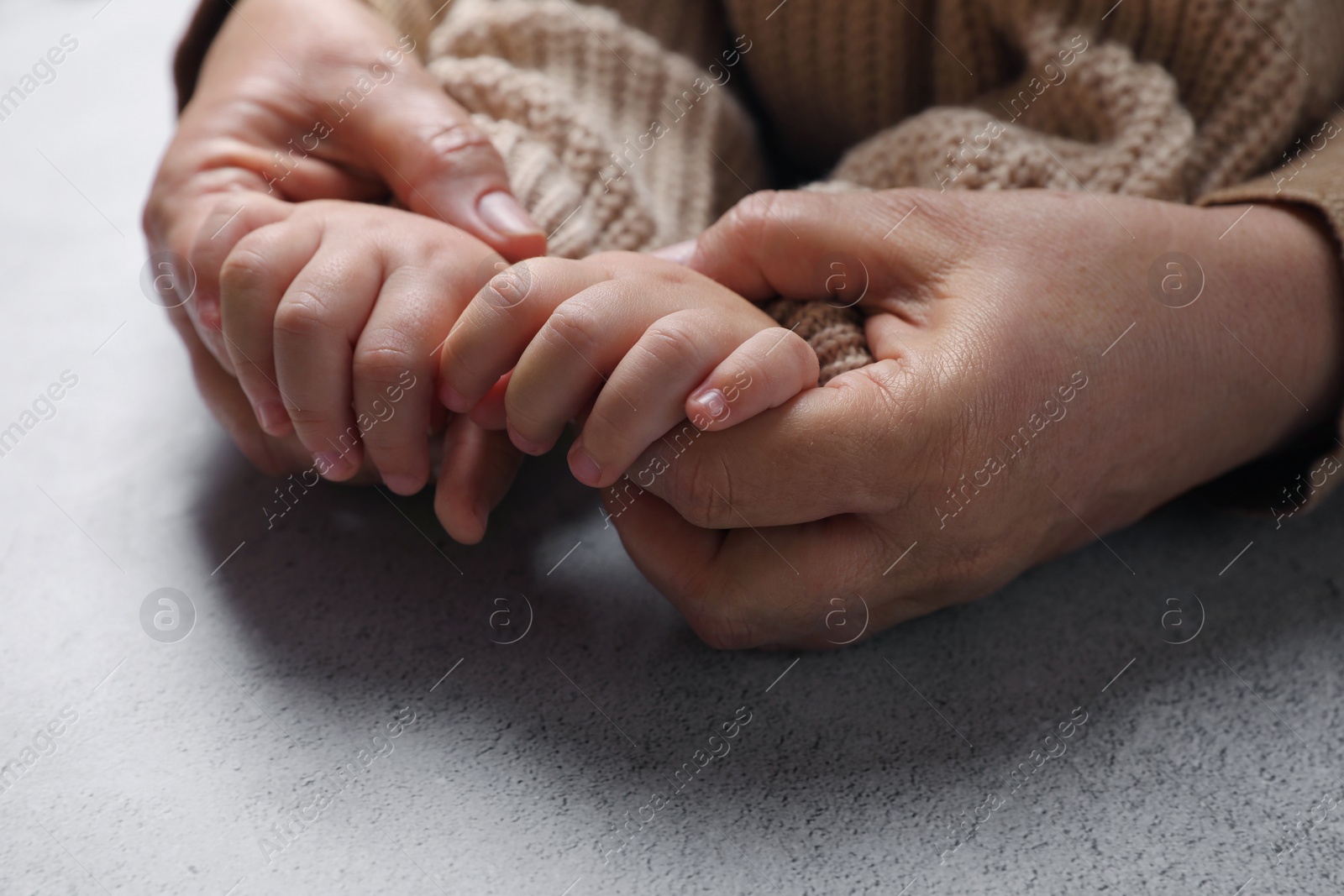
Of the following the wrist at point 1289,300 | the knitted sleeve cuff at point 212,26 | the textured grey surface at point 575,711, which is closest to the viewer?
the textured grey surface at point 575,711

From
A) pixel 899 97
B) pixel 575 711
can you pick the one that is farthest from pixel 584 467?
pixel 899 97

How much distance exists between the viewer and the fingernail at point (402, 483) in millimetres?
531

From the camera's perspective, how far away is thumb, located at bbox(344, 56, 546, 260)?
0.58 meters

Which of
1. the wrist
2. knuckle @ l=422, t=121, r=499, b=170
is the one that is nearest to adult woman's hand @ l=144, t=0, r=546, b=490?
knuckle @ l=422, t=121, r=499, b=170

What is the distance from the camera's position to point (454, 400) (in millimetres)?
502

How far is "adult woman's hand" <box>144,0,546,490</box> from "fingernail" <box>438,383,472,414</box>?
0.12 m

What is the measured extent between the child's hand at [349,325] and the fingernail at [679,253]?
0.34ft

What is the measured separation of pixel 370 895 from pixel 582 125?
0.48m

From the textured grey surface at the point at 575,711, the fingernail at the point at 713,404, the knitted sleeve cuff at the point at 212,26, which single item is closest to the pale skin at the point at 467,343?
the fingernail at the point at 713,404

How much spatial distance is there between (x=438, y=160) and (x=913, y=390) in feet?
1.06

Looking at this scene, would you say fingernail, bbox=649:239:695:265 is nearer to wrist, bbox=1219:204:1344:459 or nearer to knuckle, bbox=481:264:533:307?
knuckle, bbox=481:264:533:307

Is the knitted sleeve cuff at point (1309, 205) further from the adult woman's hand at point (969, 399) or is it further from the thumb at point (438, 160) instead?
the thumb at point (438, 160)

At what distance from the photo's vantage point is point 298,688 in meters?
0.52

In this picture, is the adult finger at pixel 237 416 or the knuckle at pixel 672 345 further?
the adult finger at pixel 237 416
